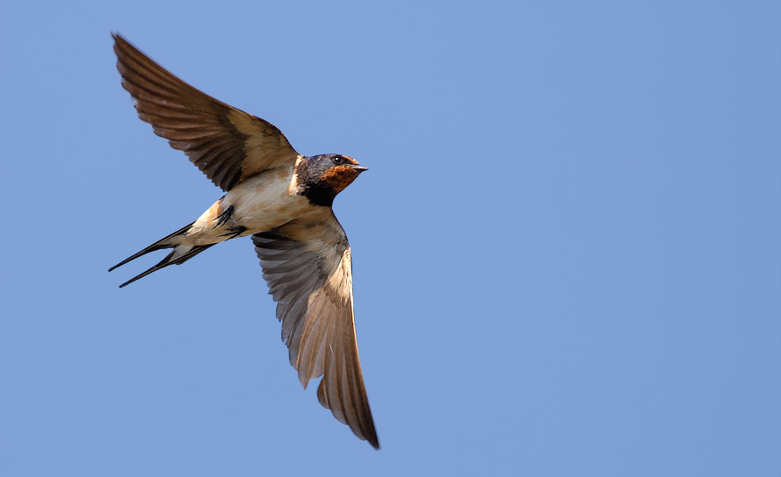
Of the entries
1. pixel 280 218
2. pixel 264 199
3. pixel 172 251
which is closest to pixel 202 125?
pixel 264 199

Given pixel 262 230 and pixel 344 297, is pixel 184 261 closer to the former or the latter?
pixel 262 230

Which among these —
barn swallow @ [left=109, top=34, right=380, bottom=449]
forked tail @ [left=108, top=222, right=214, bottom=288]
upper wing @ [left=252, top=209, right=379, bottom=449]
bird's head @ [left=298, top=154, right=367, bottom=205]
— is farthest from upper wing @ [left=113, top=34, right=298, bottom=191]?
upper wing @ [left=252, top=209, right=379, bottom=449]

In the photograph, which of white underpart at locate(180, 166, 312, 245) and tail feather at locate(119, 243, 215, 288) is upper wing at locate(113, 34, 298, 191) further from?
tail feather at locate(119, 243, 215, 288)

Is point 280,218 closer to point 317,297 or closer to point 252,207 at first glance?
point 252,207

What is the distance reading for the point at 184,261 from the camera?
6.76m

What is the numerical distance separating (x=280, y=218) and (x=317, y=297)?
75 centimetres

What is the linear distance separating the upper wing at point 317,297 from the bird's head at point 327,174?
1.15ft

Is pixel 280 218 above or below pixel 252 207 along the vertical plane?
below

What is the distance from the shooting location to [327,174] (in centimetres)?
634

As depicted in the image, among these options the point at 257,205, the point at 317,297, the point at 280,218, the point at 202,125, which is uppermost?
the point at 202,125

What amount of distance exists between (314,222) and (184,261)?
891 mm

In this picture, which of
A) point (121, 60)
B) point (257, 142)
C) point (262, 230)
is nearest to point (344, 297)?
point (262, 230)

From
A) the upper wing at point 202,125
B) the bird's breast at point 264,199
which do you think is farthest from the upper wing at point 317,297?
the upper wing at point 202,125

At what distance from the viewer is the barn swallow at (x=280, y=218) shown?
19.8ft
